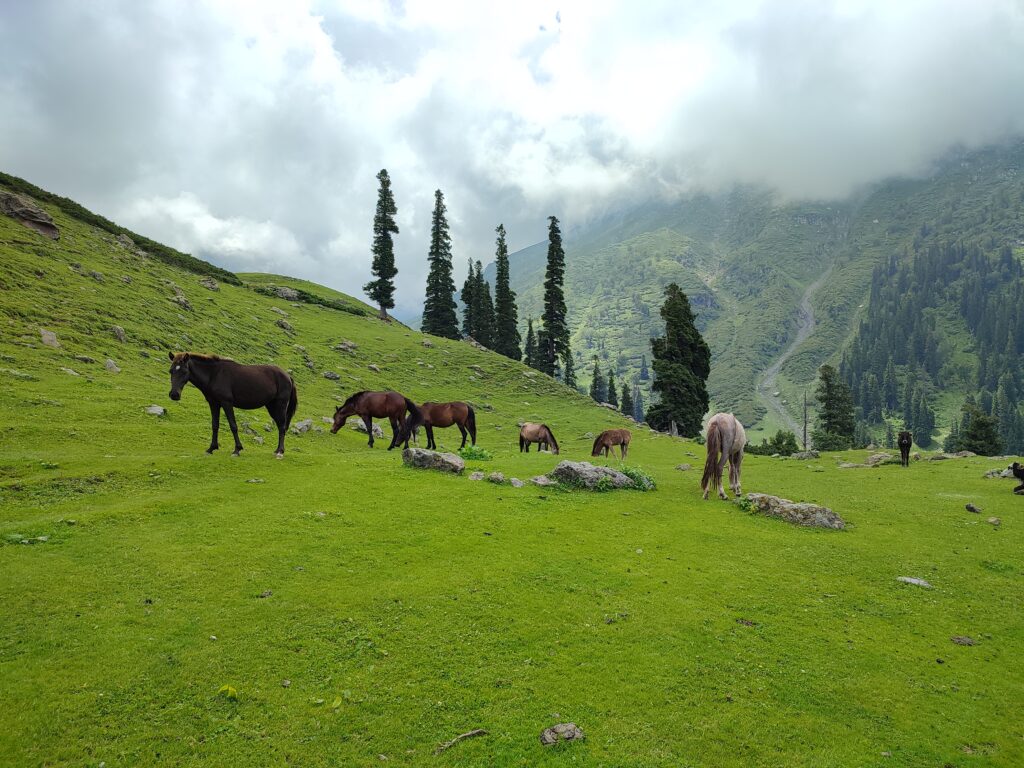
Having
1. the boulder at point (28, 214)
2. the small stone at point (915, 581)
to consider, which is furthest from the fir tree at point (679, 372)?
the boulder at point (28, 214)

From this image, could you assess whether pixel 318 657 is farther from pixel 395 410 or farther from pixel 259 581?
pixel 395 410

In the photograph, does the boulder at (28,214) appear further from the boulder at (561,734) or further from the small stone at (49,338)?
the boulder at (561,734)

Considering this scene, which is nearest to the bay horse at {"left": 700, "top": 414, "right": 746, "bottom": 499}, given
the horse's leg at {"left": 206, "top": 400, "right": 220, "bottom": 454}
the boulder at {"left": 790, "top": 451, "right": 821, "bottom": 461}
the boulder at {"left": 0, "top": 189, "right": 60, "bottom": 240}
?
the horse's leg at {"left": 206, "top": 400, "right": 220, "bottom": 454}

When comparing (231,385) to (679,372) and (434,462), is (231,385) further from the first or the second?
(679,372)

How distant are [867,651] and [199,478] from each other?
50.4ft

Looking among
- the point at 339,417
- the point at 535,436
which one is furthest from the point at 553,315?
the point at 339,417

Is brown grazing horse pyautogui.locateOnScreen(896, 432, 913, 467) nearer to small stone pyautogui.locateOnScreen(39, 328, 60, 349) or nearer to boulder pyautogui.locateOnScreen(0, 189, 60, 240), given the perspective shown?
small stone pyautogui.locateOnScreen(39, 328, 60, 349)

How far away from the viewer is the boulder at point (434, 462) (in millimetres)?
17078

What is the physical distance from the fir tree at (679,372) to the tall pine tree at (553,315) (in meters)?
15.2

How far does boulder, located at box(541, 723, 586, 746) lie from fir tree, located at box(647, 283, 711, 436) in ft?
158

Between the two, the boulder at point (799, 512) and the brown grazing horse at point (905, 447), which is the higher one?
the brown grazing horse at point (905, 447)

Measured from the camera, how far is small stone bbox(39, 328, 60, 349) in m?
22.6

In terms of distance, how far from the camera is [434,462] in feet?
56.1

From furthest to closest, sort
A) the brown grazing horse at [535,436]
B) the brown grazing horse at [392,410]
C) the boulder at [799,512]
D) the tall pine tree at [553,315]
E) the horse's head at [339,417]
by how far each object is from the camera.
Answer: the tall pine tree at [553,315] < the brown grazing horse at [535,436] < the horse's head at [339,417] < the brown grazing horse at [392,410] < the boulder at [799,512]
